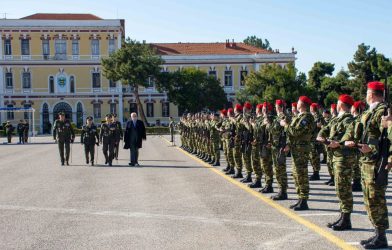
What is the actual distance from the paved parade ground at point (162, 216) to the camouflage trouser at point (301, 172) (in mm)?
346

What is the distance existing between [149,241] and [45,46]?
62.8 meters

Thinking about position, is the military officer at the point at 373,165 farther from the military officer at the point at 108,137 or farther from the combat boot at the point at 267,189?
the military officer at the point at 108,137

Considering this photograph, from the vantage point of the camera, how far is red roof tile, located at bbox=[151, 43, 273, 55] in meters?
71.6

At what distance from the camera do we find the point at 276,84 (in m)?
51.5

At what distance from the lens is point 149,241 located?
7301 millimetres

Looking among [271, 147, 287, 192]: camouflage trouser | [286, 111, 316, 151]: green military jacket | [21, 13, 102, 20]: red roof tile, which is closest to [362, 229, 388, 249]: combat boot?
[286, 111, 316, 151]: green military jacket

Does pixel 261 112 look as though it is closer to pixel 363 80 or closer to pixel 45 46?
pixel 363 80

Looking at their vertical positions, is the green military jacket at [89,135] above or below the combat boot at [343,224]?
above

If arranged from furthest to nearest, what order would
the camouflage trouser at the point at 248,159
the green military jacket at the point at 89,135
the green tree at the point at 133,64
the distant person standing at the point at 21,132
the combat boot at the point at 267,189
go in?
1. the green tree at the point at 133,64
2. the distant person standing at the point at 21,132
3. the green military jacket at the point at 89,135
4. the camouflage trouser at the point at 248,159
5. the combat boot at the point at 267,189

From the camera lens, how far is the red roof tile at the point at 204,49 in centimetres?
7156

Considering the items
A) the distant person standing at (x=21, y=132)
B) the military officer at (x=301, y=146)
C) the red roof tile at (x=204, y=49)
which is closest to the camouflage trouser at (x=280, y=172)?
the military officer at (x=301, y=146)

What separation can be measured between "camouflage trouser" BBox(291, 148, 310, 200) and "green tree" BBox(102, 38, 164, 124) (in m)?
Answer: 50.0

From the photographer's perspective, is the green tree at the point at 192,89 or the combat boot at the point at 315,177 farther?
the green tree at the point at 192,89

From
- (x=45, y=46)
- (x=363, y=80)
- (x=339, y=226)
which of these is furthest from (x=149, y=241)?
(x=45, y=46)
